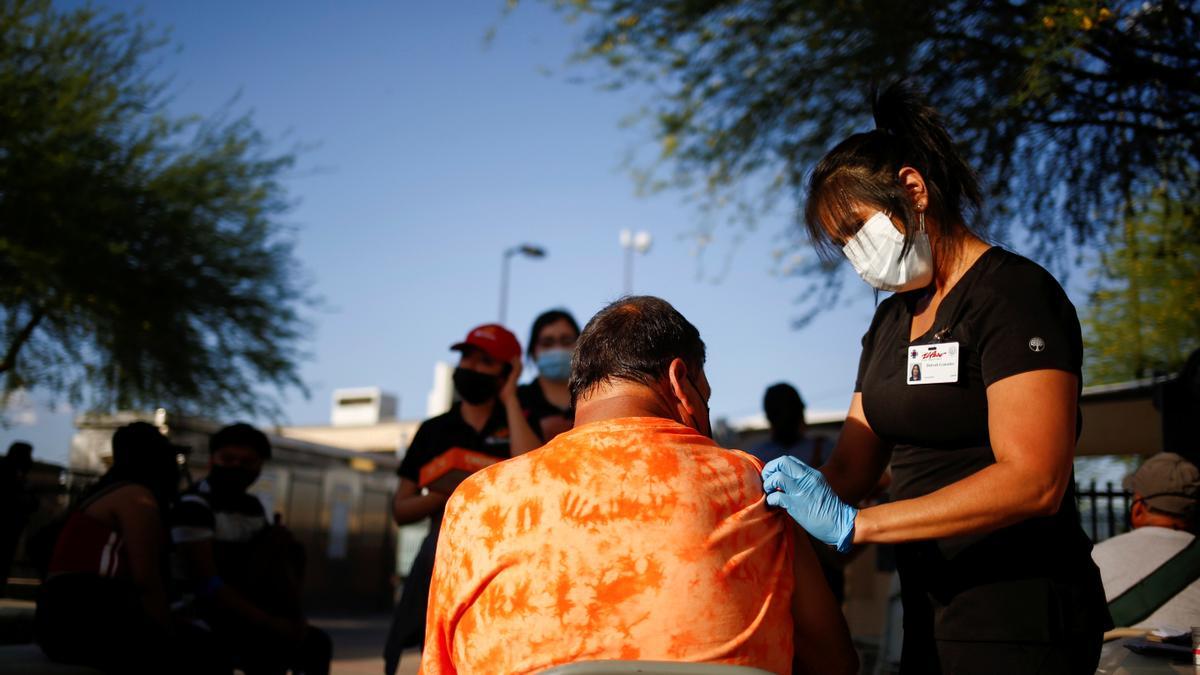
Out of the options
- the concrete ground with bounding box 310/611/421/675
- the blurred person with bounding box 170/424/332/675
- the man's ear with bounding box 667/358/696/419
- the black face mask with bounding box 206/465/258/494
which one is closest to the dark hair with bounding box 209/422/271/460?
the blurred person with bounding box 170/424/332/675

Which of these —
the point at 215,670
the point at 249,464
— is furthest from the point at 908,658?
the point at 249,464

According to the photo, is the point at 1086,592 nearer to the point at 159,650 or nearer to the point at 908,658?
the point at 908,658

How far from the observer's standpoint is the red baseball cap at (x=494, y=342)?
4.31 metres

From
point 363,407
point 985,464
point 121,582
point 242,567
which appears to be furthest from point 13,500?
point 363,407

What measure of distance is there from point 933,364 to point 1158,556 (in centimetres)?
196

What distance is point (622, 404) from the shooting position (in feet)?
6.60

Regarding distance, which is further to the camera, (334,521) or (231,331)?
(334,521)

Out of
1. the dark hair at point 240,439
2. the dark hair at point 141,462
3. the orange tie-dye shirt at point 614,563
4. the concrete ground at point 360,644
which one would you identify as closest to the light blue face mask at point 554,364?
the dark hair at point 141,462

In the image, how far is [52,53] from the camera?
43.3 feet

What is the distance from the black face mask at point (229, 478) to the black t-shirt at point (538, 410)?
1.93 meters

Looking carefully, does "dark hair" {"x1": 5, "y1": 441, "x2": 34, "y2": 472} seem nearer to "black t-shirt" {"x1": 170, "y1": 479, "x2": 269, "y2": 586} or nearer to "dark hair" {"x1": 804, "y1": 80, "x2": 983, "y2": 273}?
"black t-shirt" {"x1": 170, "y1": 479, "x2": 269, "y2": 586}

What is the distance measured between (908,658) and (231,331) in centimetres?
1519

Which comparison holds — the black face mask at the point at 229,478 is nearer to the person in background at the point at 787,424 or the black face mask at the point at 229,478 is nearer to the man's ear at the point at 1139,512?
the person in background at the point at 787,424

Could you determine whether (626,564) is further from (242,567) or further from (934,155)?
(242,567)
